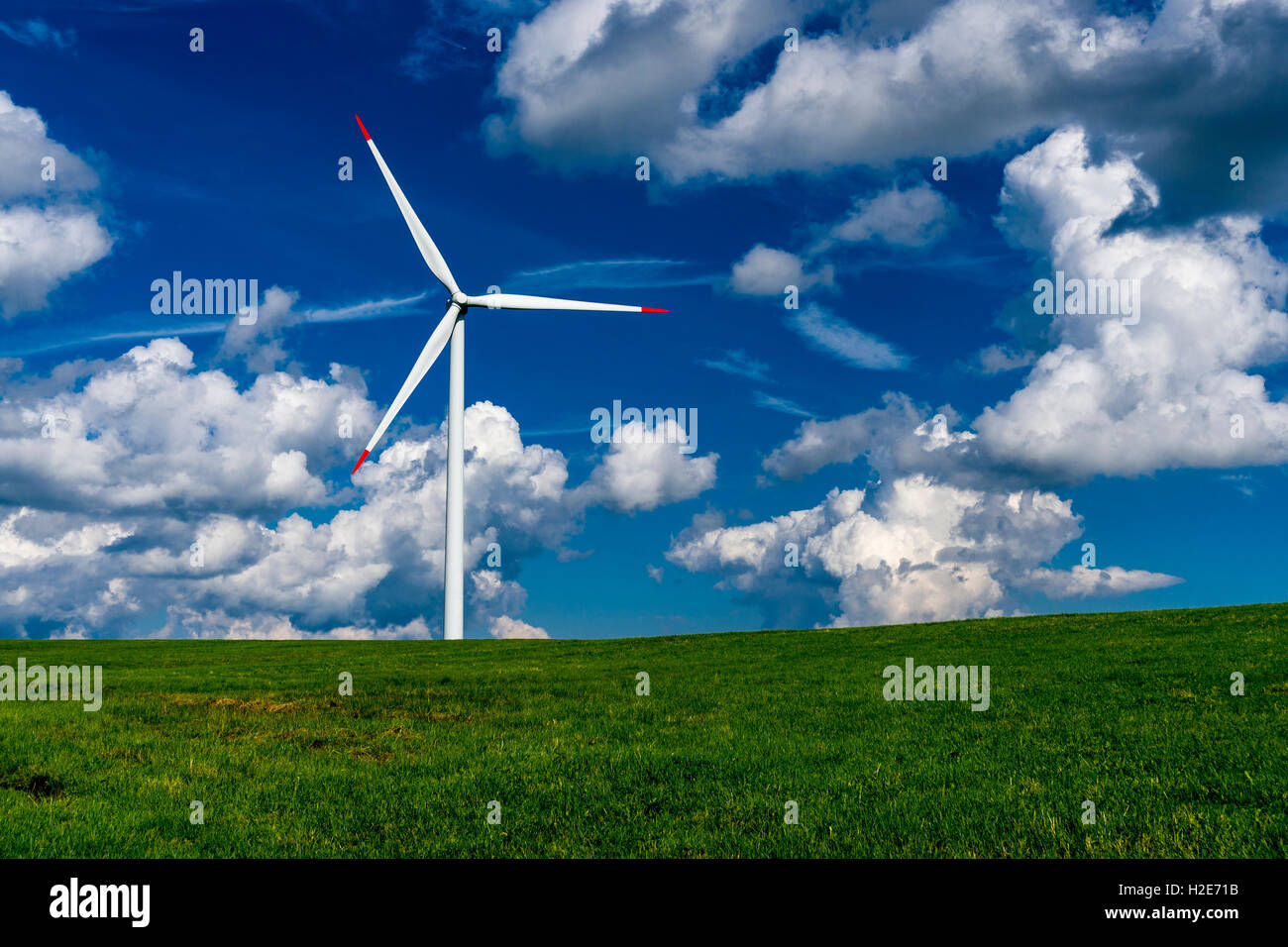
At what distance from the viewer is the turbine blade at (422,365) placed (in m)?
62.5

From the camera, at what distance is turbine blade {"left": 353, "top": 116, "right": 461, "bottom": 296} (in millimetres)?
63062

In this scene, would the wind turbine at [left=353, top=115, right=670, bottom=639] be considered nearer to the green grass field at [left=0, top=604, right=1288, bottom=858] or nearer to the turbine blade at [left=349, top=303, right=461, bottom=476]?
the turbine blade at [left=349, top=303, right=461, bottom=476]

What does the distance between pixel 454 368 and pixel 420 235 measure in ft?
33.2

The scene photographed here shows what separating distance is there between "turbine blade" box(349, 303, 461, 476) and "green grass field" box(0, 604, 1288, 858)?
105ft

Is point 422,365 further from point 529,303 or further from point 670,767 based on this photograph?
point 670,767

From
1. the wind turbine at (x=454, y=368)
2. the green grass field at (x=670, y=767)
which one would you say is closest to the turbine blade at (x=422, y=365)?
the wind turbine at (x=454, y=368)

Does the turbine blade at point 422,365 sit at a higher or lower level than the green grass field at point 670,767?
higher

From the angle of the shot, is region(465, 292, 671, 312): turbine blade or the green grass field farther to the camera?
region(465, 292, 671, 312): turbine blade

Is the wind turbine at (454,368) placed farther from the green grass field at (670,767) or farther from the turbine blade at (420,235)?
the green grass field at (670,767)

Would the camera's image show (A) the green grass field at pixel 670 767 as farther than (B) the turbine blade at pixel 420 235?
No

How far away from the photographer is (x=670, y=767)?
1620 cm

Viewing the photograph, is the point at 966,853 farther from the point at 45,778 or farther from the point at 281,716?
the point at 281,716

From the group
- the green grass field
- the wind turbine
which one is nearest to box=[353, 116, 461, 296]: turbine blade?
the wind turbine
